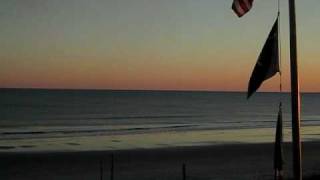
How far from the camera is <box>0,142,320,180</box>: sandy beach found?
2692 centimetres

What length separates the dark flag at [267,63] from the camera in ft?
28.8

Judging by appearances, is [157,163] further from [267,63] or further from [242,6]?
[242,6]

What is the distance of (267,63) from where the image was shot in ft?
29.0

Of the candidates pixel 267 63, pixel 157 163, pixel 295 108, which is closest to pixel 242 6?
pixel 267 63

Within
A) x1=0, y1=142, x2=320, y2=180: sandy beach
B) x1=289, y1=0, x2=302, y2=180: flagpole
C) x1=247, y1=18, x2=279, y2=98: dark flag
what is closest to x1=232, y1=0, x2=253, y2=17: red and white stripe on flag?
x1=247, y1=18, x2=279, y2=98: dark flag

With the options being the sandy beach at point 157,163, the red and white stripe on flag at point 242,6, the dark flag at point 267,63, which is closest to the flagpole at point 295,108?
the dark flag at point 267,63

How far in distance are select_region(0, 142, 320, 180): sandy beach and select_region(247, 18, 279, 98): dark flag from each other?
17110mm

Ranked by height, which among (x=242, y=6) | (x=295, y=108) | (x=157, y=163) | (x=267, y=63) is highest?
(x=157, y=163)

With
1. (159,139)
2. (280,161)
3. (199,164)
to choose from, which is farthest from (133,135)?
(280,161)

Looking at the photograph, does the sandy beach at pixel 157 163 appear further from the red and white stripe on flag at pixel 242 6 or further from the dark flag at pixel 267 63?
the red and white stripe on flag at pixel 242 6

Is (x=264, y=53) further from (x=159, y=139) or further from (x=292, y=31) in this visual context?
(x=159, y=139)

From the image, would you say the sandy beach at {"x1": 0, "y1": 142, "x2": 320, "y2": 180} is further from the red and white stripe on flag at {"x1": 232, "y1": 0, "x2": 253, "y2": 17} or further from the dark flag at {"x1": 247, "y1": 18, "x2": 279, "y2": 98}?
the red and white stripe on flag at {"x1": 232, "y1": 0, "x2": 253, "y2": 17}

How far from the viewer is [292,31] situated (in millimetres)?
8125

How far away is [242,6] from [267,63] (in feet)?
2.82
